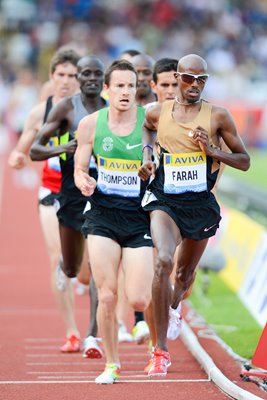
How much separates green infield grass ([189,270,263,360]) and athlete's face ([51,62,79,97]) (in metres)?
2.71

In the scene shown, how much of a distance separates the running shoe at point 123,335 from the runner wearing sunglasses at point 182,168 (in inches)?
92.5

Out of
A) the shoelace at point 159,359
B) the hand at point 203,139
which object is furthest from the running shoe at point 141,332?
the hand at point 203,139

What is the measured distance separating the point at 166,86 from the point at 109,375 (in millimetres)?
2881

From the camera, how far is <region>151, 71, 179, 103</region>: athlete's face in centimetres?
987

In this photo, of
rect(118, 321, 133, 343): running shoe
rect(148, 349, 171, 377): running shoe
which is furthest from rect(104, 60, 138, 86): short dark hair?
rect(118, 321, 133, 343): running shoe

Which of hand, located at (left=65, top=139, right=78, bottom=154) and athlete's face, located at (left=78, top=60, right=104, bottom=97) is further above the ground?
athlete's face, located at (left=78, top=60, right=104, bottom=97)

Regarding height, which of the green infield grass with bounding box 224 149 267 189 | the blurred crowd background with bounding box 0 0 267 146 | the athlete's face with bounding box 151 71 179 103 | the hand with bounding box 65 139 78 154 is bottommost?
the green infield grass with bounding box 224 149 267 189

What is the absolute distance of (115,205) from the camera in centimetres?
844

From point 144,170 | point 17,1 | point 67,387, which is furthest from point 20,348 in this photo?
point 17,1

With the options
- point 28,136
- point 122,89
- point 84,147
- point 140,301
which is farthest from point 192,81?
point 28,136

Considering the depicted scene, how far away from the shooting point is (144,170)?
805 centimetres

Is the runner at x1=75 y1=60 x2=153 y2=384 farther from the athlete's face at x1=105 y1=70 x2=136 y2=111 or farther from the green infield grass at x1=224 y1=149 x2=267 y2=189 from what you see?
the green infield grass at x1=224 y1=149 x2=267 y2=189

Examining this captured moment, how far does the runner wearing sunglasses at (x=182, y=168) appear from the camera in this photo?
8078 millimetres

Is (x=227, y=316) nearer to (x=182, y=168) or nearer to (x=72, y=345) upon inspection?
(x=72, y=345)
